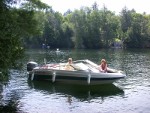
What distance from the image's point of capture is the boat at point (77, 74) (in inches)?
1041

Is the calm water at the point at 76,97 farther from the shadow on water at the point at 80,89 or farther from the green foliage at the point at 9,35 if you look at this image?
the green foliage at the point at 9,35

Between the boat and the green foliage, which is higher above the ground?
the green foliage

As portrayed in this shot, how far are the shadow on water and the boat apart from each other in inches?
22.0

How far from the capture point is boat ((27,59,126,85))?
86.7ft

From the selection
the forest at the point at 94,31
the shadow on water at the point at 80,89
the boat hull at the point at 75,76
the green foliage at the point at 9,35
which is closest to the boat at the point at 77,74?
the boat hull at the point at 75,76

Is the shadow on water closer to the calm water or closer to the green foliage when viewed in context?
the calm water

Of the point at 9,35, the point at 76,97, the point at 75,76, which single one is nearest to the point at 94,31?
the point at 75,76

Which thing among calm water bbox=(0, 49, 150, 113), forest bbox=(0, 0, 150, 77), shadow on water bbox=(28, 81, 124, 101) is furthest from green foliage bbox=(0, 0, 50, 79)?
forest bbox=(0, 0, 150, 77)

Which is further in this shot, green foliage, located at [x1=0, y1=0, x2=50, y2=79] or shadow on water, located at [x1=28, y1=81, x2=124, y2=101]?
shadow on water, located at [x1=28, y1=81, x2=124, y2=101]

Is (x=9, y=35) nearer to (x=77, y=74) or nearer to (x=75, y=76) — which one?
(x=77, y=74)

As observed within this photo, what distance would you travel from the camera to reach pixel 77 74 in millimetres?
27219

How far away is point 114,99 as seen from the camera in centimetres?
2189

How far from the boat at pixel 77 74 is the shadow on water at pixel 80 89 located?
1.83 ft

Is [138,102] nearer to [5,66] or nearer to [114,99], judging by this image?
[114,99]
